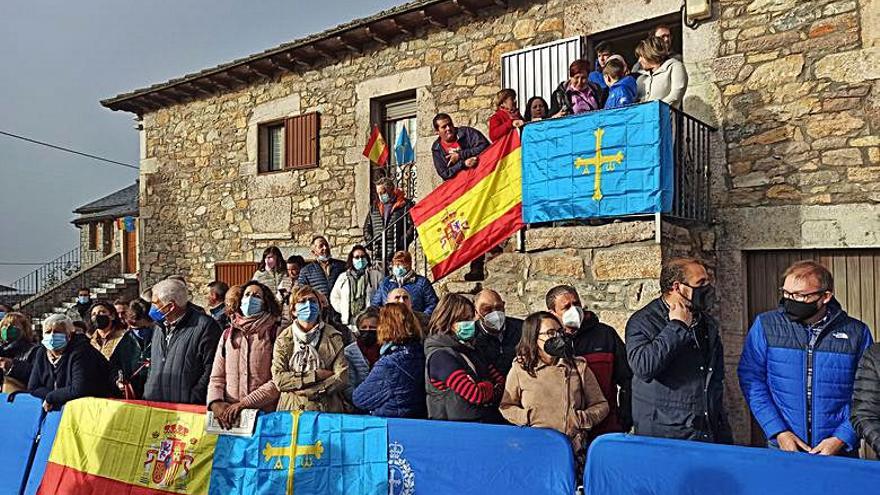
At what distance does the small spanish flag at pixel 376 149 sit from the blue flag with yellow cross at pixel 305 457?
5.29 metres

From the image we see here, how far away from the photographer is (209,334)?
181 inches

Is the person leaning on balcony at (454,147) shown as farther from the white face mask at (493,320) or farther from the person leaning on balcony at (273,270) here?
the white face mask at (493,320)

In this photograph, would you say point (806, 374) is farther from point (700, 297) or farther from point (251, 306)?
point (251, 306)

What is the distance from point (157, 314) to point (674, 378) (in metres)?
3.43

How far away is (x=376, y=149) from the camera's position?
9.07 meters

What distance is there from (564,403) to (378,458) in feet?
3.35

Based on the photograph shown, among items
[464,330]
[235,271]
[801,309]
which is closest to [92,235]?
[235,271]

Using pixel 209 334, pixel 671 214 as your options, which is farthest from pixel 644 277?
pixel 209 334

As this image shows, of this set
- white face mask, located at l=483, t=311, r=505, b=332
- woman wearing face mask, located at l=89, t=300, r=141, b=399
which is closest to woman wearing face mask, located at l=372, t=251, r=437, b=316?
woman wearing face mask, located at l=89, t=300, r=141, b=399

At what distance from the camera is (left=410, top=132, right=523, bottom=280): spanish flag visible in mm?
6742

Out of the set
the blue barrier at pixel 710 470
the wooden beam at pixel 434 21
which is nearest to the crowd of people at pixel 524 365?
the blue barrier at pixel 710 470

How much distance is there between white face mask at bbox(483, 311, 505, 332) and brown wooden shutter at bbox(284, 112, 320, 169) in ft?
20.4

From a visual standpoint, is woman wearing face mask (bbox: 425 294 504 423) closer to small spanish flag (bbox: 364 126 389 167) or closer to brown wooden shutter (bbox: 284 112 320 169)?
small spanish flag (bbox: 364 126 389 167)

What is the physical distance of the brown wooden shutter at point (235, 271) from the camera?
34.4ft
